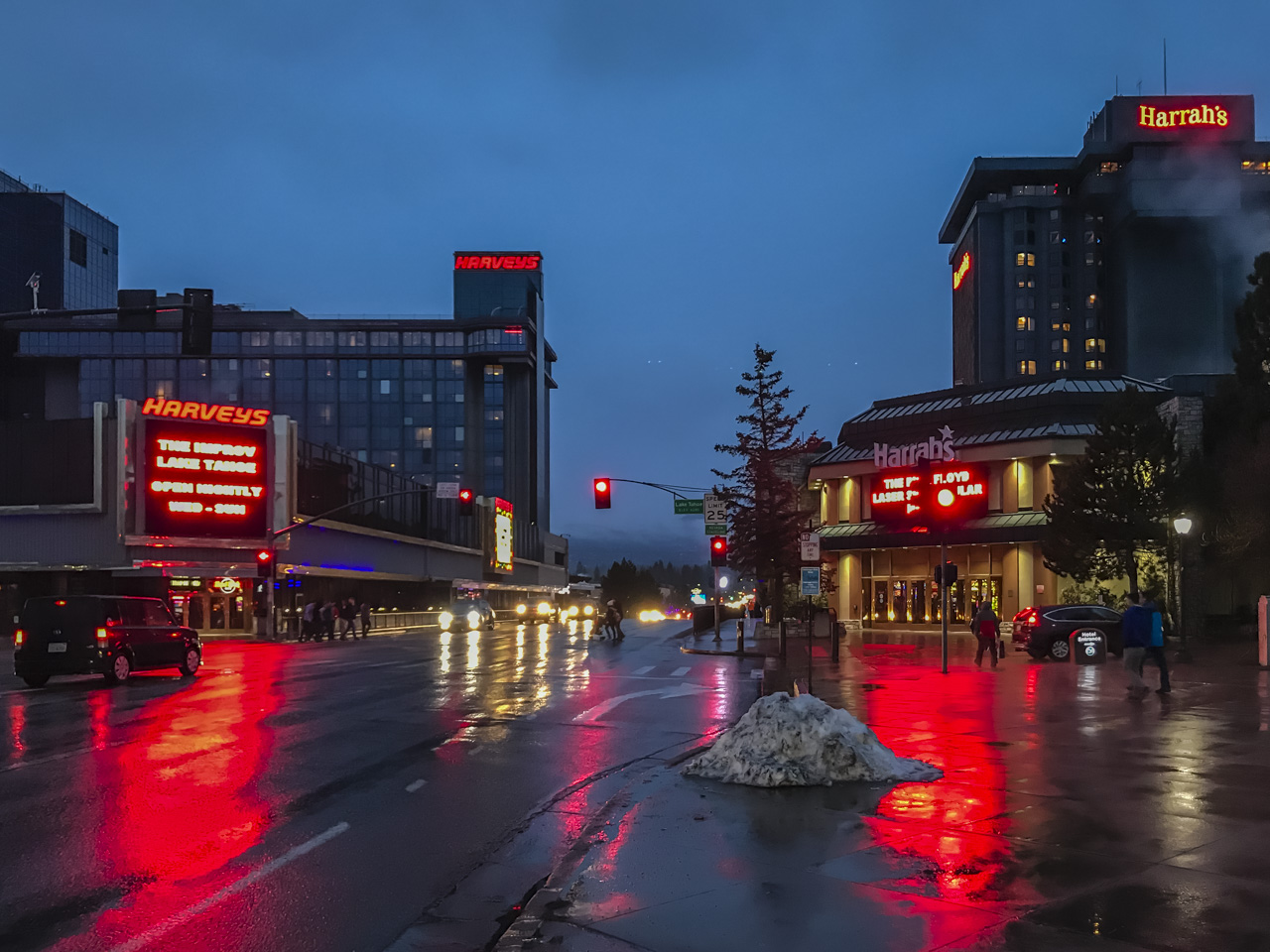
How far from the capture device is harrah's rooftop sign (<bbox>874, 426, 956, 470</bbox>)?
2174 inches

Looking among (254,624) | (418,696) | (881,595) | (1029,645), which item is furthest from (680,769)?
(881,595)

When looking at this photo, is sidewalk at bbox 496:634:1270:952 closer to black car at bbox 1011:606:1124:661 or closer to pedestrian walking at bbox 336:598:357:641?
black car at bbox 1011:606:1124:661

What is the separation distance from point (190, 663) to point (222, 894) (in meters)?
19.7

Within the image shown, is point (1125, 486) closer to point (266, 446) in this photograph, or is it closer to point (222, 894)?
point (266, 446)

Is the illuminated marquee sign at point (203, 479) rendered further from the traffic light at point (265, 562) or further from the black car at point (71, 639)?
the black car at point (71, 639)

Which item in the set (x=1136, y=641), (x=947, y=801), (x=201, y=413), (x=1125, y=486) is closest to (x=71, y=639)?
(x=947, y=801)

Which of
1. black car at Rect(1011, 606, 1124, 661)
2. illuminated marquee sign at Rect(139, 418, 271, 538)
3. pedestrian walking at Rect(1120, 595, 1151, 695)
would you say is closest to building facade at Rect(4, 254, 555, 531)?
illuminated marquee sign at Rect(139, 418, 271, 538)

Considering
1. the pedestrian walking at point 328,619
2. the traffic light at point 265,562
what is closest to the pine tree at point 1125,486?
the pedestrian walking at point 328,619

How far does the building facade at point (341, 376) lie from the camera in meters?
130

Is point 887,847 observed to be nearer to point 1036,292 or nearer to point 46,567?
point 46,567

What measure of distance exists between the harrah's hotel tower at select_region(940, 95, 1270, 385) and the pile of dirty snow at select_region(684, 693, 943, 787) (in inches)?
4905

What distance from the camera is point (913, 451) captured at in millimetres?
57719

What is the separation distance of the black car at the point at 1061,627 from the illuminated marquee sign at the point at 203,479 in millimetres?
36618

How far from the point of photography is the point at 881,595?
2450 inches
